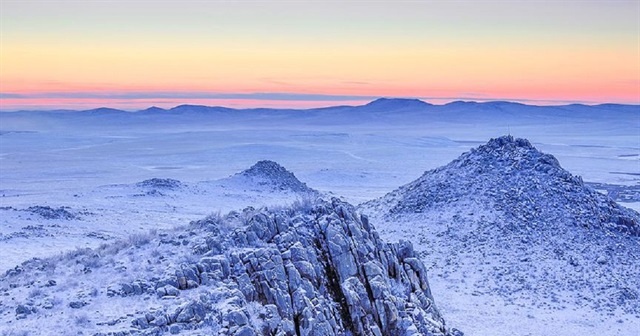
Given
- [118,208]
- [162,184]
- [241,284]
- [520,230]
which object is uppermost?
[241,284]

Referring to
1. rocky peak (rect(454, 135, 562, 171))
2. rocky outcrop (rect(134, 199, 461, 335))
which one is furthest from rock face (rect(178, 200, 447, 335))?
rocky peak (rect(454, 135, 562, 171))

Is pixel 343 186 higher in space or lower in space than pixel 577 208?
lower

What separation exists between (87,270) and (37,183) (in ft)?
163

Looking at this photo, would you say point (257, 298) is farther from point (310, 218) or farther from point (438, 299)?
point (438, 299)

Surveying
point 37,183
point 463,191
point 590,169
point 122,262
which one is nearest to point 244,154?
point 37,183

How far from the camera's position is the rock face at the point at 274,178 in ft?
154

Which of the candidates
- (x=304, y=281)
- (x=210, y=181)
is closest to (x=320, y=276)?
(x=304, y=281)

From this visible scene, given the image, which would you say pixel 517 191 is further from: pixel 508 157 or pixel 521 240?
pixel 521 240

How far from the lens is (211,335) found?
35.4 feet

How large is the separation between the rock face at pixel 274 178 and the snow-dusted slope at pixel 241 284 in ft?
105

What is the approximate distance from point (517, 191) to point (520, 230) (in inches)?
118

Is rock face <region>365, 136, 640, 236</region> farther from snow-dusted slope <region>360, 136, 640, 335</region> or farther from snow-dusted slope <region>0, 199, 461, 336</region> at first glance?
snow-dusted slope <region>0, 199, 461, 336</region>

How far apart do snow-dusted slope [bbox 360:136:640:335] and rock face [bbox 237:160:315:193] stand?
14.9m

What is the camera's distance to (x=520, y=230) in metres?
25.0
